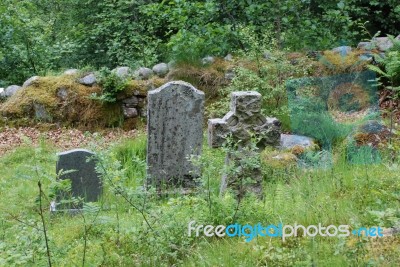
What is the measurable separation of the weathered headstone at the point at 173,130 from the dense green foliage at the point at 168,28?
10.4 feet

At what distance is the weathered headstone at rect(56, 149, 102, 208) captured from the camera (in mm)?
6297

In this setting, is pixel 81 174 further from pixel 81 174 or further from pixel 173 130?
pixel 173 130

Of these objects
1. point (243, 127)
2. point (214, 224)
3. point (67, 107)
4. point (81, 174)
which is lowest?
point (81, 174)

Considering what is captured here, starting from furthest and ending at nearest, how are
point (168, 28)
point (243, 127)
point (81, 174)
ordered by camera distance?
1. point (168, 28)
2. point (81, 174)
3. point (243, 127)

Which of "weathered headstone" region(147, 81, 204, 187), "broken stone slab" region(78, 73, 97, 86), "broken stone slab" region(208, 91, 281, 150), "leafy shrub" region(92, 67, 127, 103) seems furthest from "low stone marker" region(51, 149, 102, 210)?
"broken stone slab" region(78, 73, 97, 86)

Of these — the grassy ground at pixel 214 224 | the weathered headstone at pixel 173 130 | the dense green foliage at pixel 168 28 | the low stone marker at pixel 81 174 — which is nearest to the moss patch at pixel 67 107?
the dense green foliage at pixel 168 28

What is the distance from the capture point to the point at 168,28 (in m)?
12.1

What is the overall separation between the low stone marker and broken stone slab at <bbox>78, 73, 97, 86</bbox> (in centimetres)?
411

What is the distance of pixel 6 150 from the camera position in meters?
8.98

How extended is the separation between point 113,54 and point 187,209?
930 centimetres

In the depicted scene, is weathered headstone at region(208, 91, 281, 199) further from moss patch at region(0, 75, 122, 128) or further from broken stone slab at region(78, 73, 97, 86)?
broken stone slab at region(78, 73, 97, 86)

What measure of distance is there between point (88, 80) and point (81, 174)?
4237mm

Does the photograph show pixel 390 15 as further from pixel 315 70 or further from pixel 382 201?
pixel 382 201

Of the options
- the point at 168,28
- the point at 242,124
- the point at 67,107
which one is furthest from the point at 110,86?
the point at 242,124
